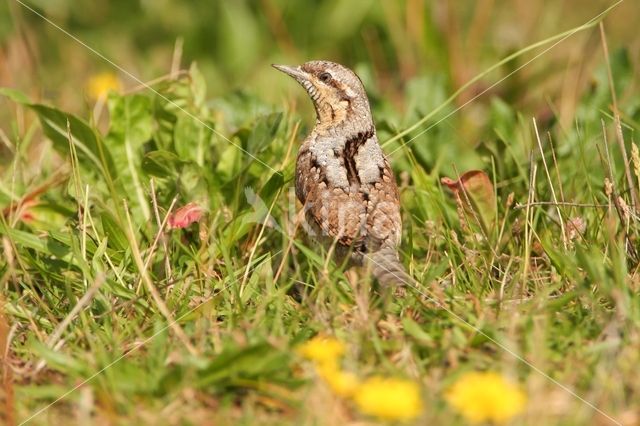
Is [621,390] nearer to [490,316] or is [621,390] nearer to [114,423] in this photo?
[490,316]

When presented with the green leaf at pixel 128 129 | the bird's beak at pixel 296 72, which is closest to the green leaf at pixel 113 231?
the green leaf at pixel 128 129

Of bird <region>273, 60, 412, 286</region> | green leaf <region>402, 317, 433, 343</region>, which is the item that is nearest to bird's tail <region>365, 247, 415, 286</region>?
bird <region>273, 60, 412, 286</region>

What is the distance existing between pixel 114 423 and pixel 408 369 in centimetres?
85

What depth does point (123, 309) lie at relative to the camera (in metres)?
3.65

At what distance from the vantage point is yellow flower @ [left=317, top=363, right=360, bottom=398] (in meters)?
2.71

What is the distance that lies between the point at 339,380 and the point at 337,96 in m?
2.13

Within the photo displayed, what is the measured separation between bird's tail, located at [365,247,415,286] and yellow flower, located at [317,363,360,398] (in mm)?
719

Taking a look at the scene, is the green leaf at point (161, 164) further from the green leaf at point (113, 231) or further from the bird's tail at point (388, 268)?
the bird's tail at point (388, 268)

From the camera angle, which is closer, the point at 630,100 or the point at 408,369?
the point at 408,369

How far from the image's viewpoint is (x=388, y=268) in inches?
145

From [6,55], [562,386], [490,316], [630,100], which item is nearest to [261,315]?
[490,316]

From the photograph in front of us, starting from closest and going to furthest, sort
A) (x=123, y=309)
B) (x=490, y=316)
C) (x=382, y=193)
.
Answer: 1. (x=490, y=316)
2. (x=123, y=309)
3. (x=382, y=193)

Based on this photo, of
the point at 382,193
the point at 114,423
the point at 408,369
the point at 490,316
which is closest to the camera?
the point at 114,423

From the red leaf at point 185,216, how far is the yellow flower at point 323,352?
3.89 ft
